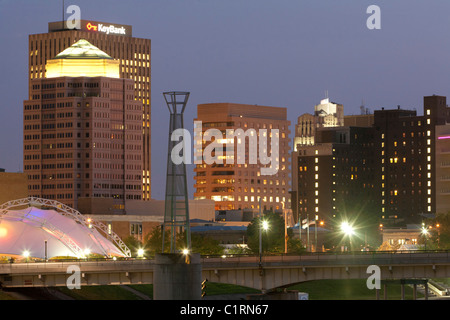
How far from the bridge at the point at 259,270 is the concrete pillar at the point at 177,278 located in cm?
3021

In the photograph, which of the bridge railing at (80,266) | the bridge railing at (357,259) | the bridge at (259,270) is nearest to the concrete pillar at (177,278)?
the bridge railing at (80,266)

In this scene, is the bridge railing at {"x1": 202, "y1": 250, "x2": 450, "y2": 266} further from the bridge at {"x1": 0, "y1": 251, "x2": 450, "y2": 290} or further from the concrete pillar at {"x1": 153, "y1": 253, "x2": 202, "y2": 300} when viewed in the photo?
the concrete pillar at {"x1": 153, "y1": 253, "x2": 202, "y2": 300}

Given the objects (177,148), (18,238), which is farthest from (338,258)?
(18,238)

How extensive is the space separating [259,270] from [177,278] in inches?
1285

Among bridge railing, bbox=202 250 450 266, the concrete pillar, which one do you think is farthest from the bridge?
the concrete pillar

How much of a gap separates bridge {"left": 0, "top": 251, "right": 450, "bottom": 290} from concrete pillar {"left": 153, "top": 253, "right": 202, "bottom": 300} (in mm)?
30213

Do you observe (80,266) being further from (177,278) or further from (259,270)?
(177,278)

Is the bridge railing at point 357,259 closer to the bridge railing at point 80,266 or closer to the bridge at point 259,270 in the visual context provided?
the bridge at point 259,270

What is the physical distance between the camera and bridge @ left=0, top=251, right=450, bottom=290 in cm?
12106

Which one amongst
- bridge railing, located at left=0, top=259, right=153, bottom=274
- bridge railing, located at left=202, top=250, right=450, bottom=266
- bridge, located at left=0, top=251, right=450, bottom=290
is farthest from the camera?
bridge railing, located at left=202, top=250, right=450, bottom=266

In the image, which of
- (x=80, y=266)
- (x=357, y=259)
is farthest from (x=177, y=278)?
(x=357, y=259)

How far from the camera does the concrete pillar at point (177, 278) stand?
293ft
